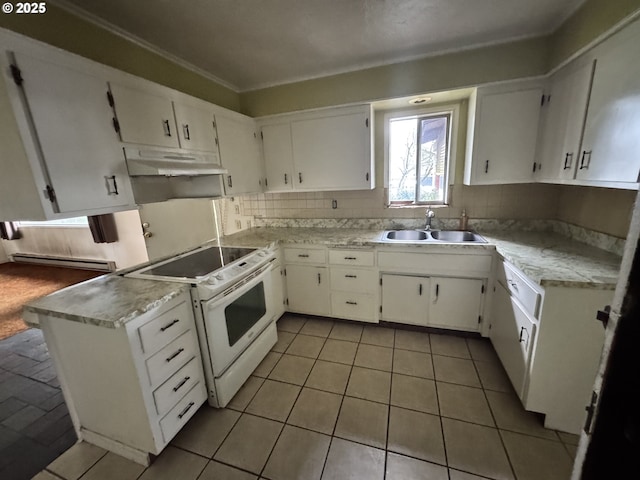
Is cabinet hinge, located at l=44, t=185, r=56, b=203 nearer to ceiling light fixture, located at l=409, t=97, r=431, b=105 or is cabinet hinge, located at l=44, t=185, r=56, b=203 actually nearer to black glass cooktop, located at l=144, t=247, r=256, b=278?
black glass cooktop, located at l=144, t=247, r=256, b=278

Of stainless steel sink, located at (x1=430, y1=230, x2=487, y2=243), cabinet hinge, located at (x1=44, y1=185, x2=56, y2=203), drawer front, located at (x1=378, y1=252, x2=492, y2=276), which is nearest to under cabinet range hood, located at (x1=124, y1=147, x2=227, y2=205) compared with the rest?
cabinet hinge, located at (x1=44, y1=185, x2=56, y2=203)

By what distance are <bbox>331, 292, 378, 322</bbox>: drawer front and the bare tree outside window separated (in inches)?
44.7

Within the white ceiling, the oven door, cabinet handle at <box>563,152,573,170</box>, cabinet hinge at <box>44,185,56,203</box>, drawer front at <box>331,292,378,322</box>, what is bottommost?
drawer front at <box>331,292,378,322</box>

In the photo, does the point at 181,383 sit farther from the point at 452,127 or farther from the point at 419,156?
the point at 452,127

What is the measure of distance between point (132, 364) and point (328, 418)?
1.18 meters

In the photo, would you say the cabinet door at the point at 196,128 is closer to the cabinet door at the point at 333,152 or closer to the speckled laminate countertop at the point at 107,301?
the cabinet door at the point at 333,152

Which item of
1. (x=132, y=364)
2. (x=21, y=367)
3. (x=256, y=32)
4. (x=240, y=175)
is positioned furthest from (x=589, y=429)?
(x=21, y=367)

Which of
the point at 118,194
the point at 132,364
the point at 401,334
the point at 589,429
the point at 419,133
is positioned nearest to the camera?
the point at 589,429

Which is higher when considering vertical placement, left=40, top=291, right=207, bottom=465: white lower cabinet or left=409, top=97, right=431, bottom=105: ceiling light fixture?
left=409, top=97, right=431, bottom=105: ceiling light fixture

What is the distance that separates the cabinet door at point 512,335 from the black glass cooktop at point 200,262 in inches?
78.7

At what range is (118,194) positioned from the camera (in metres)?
1.57

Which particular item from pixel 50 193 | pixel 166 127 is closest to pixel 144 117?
pixel 166 127

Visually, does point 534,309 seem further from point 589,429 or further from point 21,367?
point 21,367

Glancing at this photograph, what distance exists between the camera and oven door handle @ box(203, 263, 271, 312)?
1.62 m
